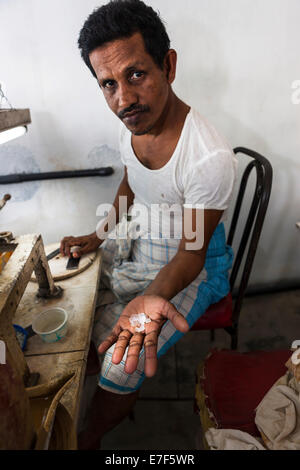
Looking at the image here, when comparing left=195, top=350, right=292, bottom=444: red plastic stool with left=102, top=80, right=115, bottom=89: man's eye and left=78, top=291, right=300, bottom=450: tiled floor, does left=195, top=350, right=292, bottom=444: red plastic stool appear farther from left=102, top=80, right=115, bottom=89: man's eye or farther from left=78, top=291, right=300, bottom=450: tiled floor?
left=102, top=80, right=115, bottom=89: man's eye

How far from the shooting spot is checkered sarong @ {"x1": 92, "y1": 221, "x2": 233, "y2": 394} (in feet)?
5.09

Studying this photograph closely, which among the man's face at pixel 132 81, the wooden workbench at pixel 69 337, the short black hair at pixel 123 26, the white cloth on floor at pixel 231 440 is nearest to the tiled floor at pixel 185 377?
the white cloth on floor at pixel 231 440

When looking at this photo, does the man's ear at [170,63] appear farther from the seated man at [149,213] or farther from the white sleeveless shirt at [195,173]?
the white sleeveless shirt at [195,173]

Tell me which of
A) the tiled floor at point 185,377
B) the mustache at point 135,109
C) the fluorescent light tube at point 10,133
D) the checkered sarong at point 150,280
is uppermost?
the mustache at point 135,109

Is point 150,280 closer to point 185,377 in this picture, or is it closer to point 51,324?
point 51,324

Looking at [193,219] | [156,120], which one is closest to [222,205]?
[193,219]

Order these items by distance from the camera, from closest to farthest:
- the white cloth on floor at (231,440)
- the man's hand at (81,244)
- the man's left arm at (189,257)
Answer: the white cloth on floor at (231,440) → the man's left arm at (189,257) → the man's hand at (81,244)

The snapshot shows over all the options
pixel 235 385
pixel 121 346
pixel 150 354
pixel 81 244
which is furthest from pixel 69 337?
pixel 235 385

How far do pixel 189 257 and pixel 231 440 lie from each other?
0.79 m

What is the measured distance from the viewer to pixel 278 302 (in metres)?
2.86

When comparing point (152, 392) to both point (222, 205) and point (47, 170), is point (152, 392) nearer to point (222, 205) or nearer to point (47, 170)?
point (222, 205)

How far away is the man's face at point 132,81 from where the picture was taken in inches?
48.3

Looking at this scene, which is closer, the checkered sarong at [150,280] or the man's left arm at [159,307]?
the man's left arm at [159,307]
